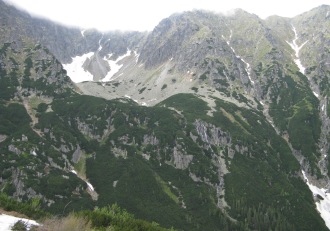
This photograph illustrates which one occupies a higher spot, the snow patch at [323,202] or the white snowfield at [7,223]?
the snow patch at [323,202]

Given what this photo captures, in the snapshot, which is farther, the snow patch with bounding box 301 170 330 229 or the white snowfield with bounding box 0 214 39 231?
the snow patch with bounding box 301 170 330 229

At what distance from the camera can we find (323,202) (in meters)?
179

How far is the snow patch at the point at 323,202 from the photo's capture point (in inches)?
6654

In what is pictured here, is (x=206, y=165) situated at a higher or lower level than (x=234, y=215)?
higher

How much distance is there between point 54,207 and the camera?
135 metres

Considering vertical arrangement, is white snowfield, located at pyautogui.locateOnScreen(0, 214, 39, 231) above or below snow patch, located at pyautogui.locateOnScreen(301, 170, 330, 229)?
below

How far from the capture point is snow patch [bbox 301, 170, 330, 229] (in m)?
169

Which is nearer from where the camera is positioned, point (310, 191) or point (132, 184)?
point (132, 184)

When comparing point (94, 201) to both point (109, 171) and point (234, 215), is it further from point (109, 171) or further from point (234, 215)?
point (234, 215)

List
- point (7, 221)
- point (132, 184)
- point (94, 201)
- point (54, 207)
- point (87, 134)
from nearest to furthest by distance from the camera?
point (7, 221)
point (54, 207)
point (94, 201)
point (132, 184)
point (87, 134)

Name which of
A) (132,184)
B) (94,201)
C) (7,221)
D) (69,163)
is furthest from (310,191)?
(7,221)

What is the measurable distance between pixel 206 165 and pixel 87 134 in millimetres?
68996

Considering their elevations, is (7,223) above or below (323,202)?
below

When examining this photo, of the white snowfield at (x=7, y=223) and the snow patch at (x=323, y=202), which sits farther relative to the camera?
the snow patch at (x=323, y=202)
